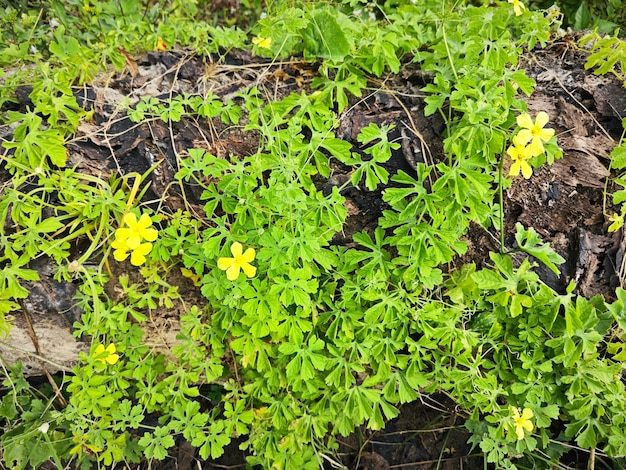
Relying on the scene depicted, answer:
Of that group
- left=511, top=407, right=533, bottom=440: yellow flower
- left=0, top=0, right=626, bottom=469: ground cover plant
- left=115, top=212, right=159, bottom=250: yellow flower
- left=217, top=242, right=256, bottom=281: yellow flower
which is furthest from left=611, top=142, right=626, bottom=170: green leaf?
left=115, top=212, right=159, bottom=250: yellow flower

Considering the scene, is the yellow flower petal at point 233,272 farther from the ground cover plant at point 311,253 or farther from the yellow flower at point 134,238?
the yellow flower at point 134,238

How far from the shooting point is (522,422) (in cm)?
189

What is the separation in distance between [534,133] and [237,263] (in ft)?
4.23

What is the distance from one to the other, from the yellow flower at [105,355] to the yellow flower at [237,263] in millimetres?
728

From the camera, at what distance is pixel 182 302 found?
2137 mm

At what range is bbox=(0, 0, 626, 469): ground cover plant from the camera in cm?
190

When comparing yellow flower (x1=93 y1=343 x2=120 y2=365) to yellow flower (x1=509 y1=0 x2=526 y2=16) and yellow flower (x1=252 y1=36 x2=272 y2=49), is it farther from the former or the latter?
yellow flower (x1=509 y1=0 x2=526 y2=16)

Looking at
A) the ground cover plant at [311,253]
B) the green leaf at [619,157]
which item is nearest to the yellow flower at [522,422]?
the ground cover plant at [311,253]

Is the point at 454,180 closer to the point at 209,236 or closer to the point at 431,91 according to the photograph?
the point at 431,91

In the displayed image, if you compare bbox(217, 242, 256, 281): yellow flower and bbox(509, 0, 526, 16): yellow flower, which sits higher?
bbox(509, 0, 526, 16): yellow flower

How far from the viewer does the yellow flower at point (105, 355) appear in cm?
203

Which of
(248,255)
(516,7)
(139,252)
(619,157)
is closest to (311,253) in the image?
(248,255)

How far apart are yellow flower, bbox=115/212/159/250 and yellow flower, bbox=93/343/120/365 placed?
0.55m

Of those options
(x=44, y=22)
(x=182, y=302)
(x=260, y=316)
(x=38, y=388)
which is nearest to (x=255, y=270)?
(x=260, y=316)
